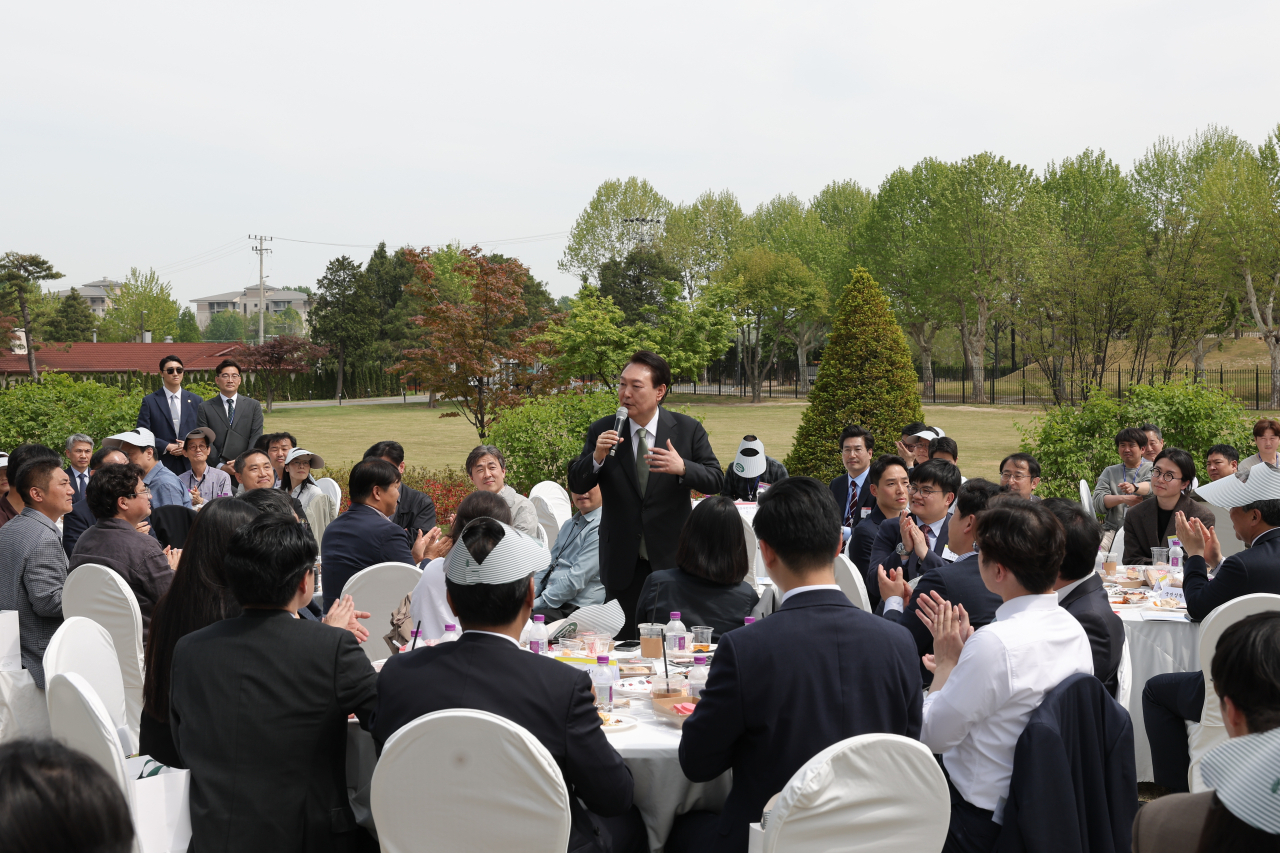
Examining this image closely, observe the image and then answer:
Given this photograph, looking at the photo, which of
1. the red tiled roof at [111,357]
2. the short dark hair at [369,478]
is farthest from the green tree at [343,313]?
the short dark hair at [369,478]

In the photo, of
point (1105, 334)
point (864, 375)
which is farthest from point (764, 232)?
point (864, 375)

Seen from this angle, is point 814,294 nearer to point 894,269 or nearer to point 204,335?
point 894,269

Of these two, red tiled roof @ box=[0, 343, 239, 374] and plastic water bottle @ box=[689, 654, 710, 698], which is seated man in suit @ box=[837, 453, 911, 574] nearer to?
plastic water bottle @ box=[689, 654, 710, 698]

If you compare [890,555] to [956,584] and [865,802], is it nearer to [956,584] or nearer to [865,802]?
[956,584]

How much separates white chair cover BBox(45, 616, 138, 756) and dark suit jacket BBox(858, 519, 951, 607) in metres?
3.98

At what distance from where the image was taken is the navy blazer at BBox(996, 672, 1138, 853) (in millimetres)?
2627

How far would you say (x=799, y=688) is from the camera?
254cm

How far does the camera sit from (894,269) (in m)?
51.4

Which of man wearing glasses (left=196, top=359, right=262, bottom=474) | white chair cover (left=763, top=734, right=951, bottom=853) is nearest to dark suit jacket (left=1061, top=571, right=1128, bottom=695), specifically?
white chair cover (left=763, top=734, right=951, bottom=853)

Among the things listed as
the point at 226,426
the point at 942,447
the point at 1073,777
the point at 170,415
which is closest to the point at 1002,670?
the point at 1073,777

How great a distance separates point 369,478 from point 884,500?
3.39 m

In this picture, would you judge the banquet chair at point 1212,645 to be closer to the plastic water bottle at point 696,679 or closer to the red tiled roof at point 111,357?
the plastic water bottle at point 696,679

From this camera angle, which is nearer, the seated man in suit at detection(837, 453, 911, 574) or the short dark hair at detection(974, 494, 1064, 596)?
the short dark hair at detection(974, 494, 1064, 596)

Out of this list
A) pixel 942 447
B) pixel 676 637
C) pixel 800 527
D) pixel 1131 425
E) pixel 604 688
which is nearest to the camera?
pixel 800 527
